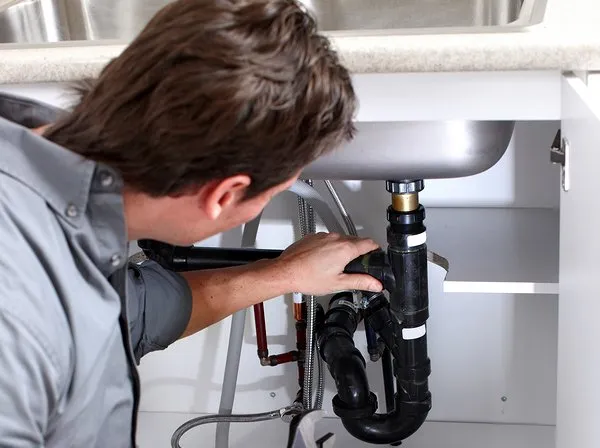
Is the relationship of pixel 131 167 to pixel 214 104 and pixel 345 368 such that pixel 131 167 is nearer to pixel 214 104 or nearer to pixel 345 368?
pixel 214 104

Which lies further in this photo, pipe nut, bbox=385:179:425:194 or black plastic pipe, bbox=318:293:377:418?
black plastic pipe, bbox=318:293:377:418

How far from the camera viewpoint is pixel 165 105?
673 millimetres

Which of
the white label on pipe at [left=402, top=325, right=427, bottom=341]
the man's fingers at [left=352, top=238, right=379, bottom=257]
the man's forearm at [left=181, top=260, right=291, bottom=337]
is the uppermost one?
the man's fingers at [left=352, top=238, right=379, bottom=257]

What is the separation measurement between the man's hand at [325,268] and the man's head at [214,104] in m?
0.36

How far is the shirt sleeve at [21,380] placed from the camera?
64 centimetres

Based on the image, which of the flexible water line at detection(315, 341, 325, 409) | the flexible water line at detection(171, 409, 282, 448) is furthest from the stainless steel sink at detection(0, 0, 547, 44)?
the flexible water line at detection(171, 409, 282, 448)

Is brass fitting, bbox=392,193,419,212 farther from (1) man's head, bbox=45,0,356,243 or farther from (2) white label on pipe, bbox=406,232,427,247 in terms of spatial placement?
(1) man's head, bbox=45,0,356,243

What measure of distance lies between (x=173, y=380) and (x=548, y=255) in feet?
2.57

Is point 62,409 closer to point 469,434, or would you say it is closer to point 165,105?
point 165,105

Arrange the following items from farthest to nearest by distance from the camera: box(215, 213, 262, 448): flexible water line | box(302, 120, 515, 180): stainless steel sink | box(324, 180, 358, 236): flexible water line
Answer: box(215, 213, 262, 448): flexible water line, box(324, 180, 358, 236): flexible water line, box(302, 120, 515, 180): stainless steel sink

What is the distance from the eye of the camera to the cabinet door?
78cm

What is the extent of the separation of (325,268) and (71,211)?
1.47 feet

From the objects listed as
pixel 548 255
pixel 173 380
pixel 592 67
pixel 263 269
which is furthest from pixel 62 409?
pixel 173 380

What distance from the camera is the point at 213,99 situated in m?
0.67
